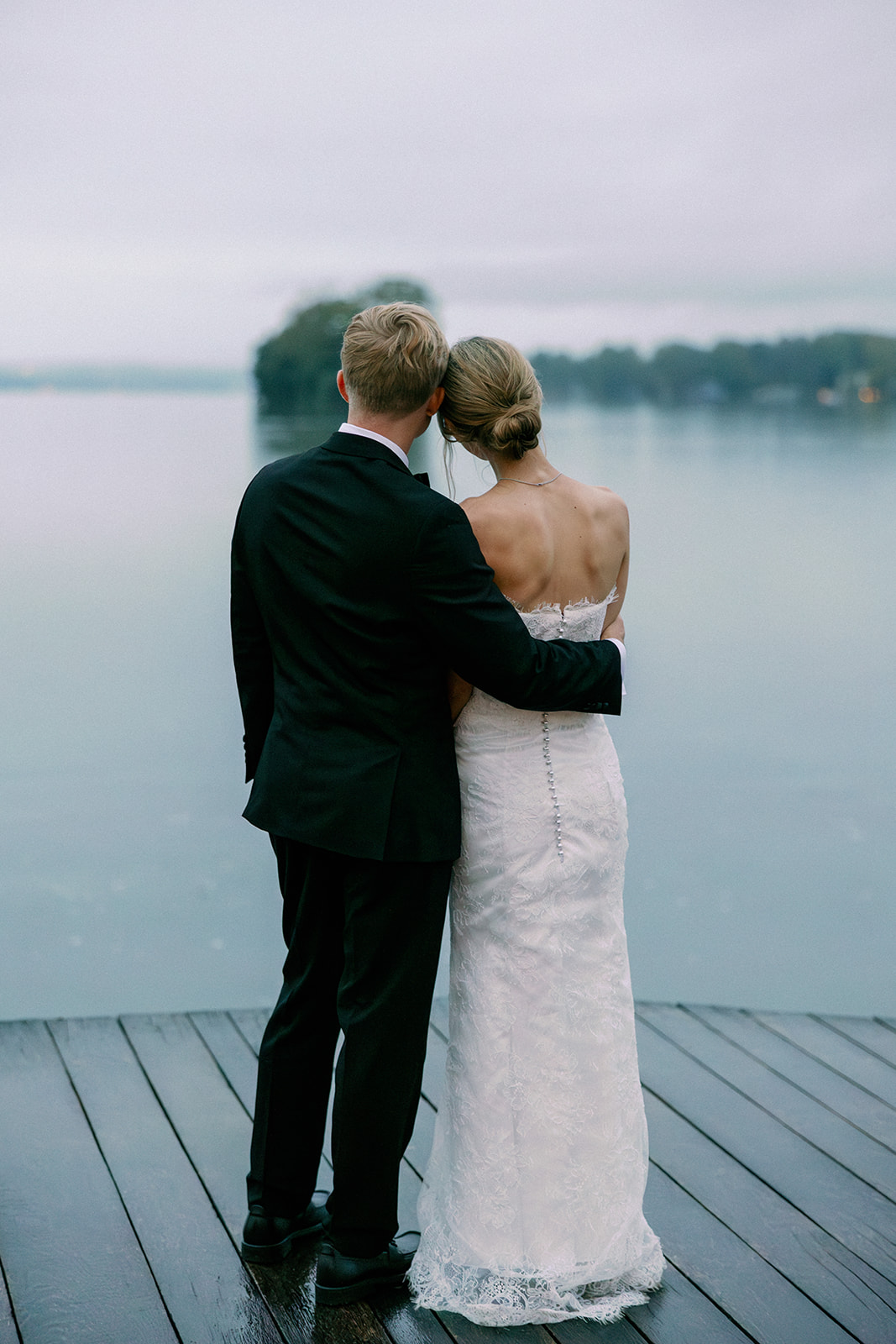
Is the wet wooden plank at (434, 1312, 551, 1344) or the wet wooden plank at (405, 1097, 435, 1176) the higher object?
the wet wooden plank at (434, 1312, 551, 1344)

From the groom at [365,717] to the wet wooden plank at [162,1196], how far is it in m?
0.15

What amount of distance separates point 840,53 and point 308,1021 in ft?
25.2

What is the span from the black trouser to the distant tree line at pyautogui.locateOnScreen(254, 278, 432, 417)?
4692 mm

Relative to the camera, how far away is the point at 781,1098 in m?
2.61

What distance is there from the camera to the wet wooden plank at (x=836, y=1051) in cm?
268

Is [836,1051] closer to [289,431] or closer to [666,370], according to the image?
[289,431]

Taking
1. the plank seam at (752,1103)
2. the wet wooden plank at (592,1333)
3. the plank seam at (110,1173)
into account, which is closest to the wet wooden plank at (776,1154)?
the plank seam at (752,1103)

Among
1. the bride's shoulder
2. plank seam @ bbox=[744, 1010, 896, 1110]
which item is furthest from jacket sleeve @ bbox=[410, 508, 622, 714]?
plank seam @ bbox=[744, 1010, 896, 1110]

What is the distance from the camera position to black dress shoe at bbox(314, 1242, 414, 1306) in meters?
1.84

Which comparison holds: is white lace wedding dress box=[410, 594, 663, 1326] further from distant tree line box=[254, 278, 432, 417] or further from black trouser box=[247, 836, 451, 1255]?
distant tree line box=[254, 278, 432, 417]

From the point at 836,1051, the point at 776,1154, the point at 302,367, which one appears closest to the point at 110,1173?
the point at 776,1154

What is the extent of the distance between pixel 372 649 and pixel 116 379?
5650 mm

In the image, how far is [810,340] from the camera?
7.35 metres

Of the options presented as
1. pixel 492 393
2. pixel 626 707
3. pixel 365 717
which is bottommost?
pixel 626 707
